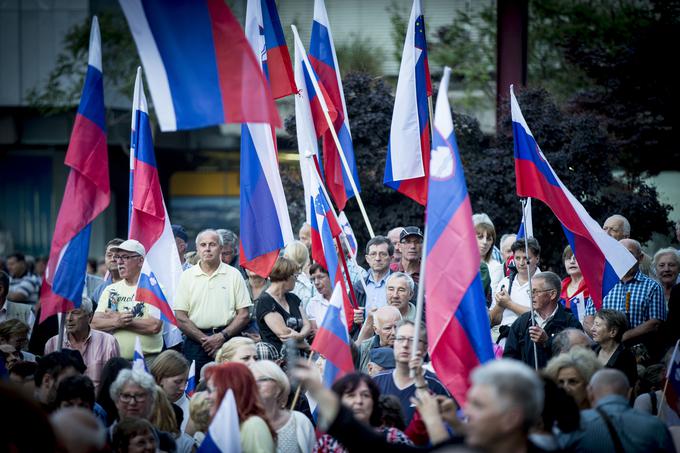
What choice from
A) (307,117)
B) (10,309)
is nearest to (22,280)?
(10,309)

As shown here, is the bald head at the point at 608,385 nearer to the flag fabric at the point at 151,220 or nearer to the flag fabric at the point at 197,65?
the flag fabric at the point at 197,65

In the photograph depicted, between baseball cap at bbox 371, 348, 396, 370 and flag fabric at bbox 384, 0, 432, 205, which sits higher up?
flag fabric at bbox 384, 0, 432, 205

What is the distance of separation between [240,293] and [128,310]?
3.36 ft

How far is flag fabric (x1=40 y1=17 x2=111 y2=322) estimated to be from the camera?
24.3ft

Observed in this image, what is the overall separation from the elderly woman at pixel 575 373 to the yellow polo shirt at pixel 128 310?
4009 millimetres

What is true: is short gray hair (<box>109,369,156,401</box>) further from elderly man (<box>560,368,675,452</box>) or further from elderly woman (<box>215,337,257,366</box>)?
elderly man (<box>560,368,675,452</box>)

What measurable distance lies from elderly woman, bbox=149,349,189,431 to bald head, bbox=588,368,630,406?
10.4ft

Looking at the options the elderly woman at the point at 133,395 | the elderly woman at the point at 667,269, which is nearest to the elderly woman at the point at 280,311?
the elderly woman at the point at 133,395

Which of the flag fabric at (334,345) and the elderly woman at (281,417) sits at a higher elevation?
the flag fabric at (334,345)

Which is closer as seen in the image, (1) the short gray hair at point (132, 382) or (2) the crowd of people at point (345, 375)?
(2) the crowd of people at point (345, 375)

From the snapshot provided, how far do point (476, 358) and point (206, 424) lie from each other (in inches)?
68.2

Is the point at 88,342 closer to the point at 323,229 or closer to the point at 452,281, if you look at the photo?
the point at 323,229

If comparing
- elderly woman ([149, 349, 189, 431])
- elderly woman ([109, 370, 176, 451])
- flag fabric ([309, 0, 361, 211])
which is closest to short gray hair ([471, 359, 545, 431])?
elderly woman ([109, 370, 176, 451])

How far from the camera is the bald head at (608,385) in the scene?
5.47m
